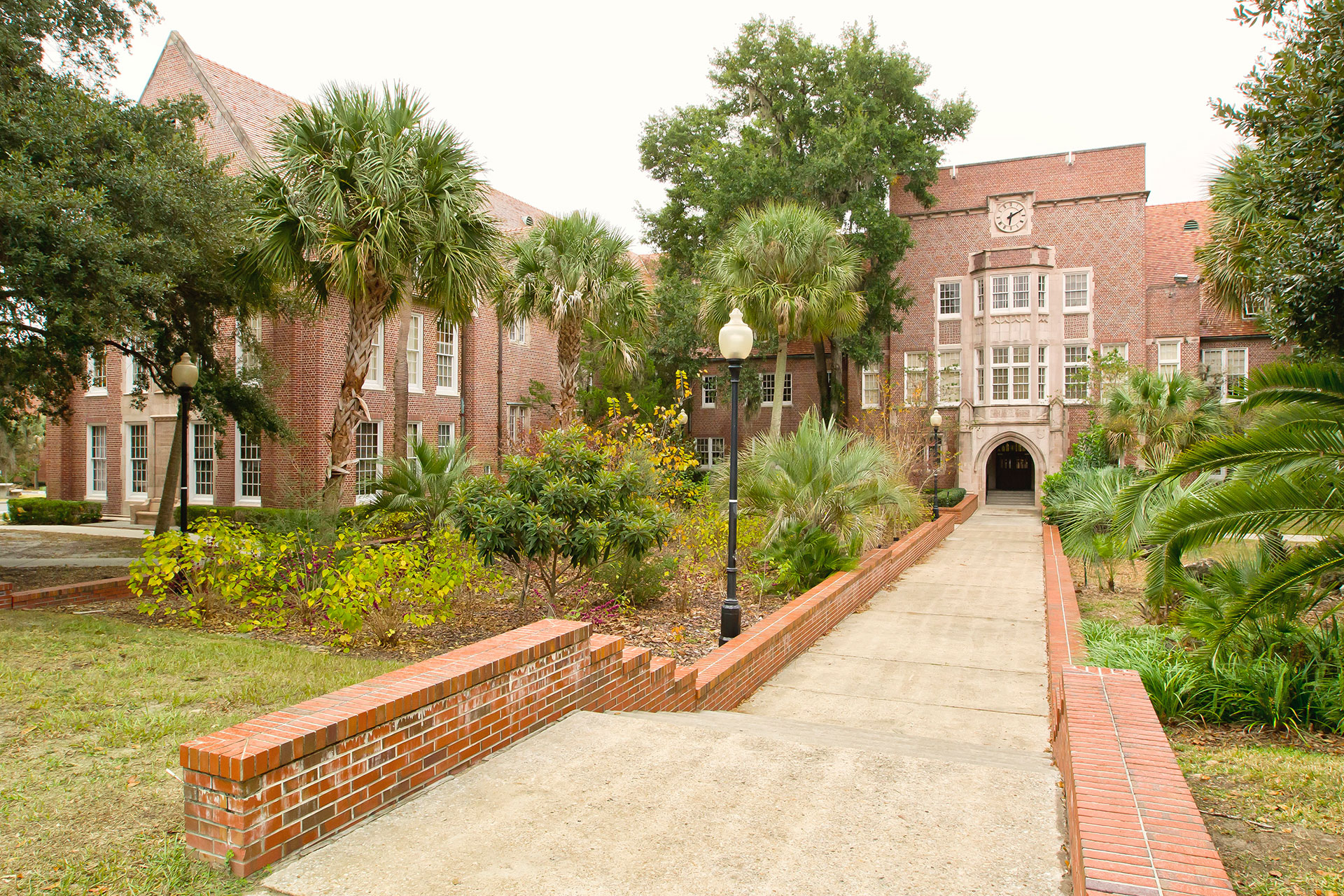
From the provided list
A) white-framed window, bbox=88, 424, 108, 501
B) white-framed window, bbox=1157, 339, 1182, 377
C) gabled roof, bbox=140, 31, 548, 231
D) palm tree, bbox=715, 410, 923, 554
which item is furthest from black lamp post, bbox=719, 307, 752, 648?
white-framed window, bbox=1157, 339, 1182, 377

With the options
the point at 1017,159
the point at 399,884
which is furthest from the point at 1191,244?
the point at 399,884

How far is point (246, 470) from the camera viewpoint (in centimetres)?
2177

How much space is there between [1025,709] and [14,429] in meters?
17.9

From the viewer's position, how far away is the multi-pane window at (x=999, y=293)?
30391mm

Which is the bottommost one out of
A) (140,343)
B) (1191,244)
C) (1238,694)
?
(1238,694)

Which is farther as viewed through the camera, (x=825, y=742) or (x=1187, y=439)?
(x=1187, y=439)

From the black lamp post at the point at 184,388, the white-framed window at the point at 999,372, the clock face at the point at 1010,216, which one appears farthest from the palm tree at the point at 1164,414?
the black lamp post at the point at 184,388

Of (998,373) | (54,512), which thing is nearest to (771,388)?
(998,373)

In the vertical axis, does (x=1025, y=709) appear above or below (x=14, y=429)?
below

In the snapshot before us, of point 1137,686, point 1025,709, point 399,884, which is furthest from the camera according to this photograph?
point 1025,709

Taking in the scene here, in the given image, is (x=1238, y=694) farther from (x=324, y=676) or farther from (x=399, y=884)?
(x=324, y=676)

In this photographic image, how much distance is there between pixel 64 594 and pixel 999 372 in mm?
28586

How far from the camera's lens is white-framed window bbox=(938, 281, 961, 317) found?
103 ft

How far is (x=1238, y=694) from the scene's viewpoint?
5.96 meters
